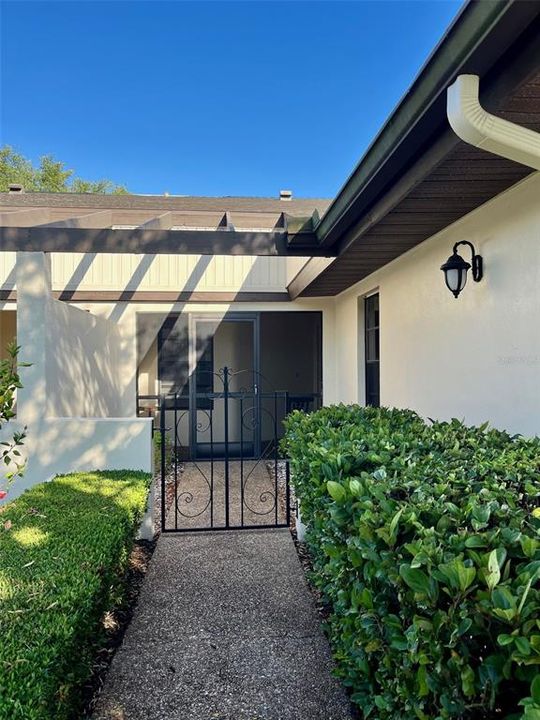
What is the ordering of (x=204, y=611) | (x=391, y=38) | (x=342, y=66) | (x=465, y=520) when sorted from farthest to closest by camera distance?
1. (x=342, y=66)
2. (x=391, y=38)
3. (x=204, y=611)
4. (x=465, y=520)

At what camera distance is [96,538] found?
7.98 ft

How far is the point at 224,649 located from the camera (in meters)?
2.60

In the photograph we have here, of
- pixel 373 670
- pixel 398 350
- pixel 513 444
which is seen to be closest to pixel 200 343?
pixel 398 350

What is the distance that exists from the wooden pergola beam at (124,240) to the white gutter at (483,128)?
8.70ft

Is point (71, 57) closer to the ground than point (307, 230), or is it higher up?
higher up

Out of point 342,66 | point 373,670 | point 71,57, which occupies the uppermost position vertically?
point 71,57

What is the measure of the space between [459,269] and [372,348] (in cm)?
332

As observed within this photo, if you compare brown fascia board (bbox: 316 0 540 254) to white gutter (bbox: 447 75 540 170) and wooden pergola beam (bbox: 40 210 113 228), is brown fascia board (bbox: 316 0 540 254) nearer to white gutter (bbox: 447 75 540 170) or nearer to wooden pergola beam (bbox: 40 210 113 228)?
white gutter (bbox: 447 75 540 170)

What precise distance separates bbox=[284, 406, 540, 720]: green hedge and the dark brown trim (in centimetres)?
611

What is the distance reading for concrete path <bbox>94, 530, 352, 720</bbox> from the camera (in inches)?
85.1

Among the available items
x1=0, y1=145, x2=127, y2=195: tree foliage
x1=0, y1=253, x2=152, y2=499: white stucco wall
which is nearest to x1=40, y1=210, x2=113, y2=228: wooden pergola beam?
x1=0, y1=253, x2=152, y2=499: white stucco wall

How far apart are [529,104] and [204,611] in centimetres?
339

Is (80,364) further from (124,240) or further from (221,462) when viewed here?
(221,462)

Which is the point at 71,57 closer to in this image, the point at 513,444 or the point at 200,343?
the point at 200,343
